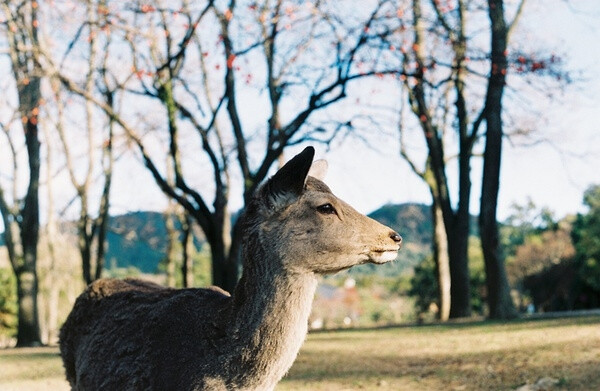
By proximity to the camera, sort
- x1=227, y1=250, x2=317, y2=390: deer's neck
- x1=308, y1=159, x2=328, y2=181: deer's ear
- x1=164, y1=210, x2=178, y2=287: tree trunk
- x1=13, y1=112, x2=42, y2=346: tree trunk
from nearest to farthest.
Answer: x1=227, y1=250, x2=317, y2=390: deer's neck < x1=308, y1=159, x2=328, y2=181: deer's ear < x1=13, y1=112, x2=42, y2=346: tree trunk < x1=164, y1=210, x2=178, y2=287: tree trunk

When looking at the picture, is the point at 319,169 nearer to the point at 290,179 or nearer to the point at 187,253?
the point at 290,179

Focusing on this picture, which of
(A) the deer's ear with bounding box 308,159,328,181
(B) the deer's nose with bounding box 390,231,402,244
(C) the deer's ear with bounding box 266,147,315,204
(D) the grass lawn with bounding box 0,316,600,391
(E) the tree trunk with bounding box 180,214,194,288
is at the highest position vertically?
(A) the deer's ear with bounding box 308,159,328,181

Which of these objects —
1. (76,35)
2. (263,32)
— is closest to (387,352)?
(263,32)

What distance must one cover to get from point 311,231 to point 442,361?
7.45m

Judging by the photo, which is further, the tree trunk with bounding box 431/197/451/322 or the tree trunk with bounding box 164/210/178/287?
the tree trunk with bounding box 164/210/178/287

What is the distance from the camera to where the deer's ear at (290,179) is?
164 inches

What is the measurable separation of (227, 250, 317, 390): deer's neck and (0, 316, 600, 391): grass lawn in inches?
201

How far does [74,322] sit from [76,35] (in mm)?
14253

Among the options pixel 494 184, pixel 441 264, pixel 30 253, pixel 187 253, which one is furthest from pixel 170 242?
pixel 494 184

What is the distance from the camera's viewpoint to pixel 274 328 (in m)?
4.16

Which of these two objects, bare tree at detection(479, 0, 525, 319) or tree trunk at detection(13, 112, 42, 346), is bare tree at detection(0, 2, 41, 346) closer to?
tree trunk at detection(13, 112, 42, 346)

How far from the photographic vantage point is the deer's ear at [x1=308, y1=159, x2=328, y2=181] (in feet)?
16.3

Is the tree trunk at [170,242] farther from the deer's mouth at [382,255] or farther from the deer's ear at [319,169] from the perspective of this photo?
the deer's mouth at [382,255]

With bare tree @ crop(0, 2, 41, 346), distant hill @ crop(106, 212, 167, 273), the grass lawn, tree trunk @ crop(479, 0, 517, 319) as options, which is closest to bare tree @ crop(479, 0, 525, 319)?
tree trunk @ crop(479, 0, 517, 319)
